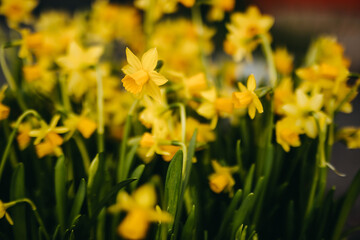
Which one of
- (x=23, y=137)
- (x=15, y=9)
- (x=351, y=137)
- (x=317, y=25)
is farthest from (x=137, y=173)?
(x=317, y=25)

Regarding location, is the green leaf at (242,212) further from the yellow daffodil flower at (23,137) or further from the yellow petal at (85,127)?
the yellow daffodil flower at (23,137)

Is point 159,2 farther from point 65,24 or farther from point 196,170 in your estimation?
point 65,24

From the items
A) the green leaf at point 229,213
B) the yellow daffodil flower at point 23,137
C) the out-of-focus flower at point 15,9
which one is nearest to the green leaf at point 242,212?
the green leaf at point 229,213

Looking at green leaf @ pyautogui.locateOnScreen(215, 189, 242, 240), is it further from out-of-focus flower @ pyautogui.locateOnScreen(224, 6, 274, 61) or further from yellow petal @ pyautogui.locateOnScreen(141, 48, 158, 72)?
out-of-focus flower @ pyautogui.locateOnScreen(224, 6, 274, 61)

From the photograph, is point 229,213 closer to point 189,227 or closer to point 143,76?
point 189,227

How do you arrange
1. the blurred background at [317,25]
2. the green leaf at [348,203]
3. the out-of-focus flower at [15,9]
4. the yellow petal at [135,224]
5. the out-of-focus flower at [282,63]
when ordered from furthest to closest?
the blurred background at [317,25] < the out-of-focus flower at [282,63] < the out-of-focus flower at [15,9] < the green leaf at [348,203] < the yellow petal at [135,224]

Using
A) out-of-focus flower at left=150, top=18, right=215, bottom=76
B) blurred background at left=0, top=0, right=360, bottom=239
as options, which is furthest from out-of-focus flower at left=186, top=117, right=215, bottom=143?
blurred background at left=0, top=0, right=360, bottom=239

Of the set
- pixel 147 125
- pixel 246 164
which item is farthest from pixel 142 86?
pixel 246 164
